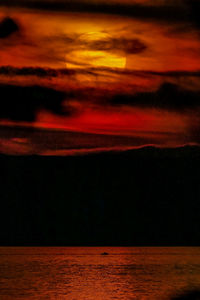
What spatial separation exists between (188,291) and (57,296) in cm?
1458

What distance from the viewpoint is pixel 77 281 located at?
112m

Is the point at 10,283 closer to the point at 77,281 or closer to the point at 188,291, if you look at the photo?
the point at 77,281

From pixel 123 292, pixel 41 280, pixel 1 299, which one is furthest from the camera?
pixel 41 280

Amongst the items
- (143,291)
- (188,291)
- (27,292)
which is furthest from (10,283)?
(188,291)

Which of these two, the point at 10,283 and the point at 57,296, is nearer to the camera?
the point at 57,296

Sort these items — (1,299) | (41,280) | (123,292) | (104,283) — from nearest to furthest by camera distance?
(1,299), (123,292), (104,283), (41,280)

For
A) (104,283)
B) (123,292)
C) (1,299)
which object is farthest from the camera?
(104,283)

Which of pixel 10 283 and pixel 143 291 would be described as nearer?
pixel 143 291

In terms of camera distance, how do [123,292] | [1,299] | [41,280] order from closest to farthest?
[1,299] < [123,292] < [41,280]

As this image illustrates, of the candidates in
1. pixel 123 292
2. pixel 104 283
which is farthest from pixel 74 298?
pixel 104 283

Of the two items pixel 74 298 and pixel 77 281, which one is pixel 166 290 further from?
pixel 77 281

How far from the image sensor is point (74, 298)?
8188cm

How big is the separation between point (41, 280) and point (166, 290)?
1070 inches

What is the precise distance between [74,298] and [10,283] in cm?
2629
